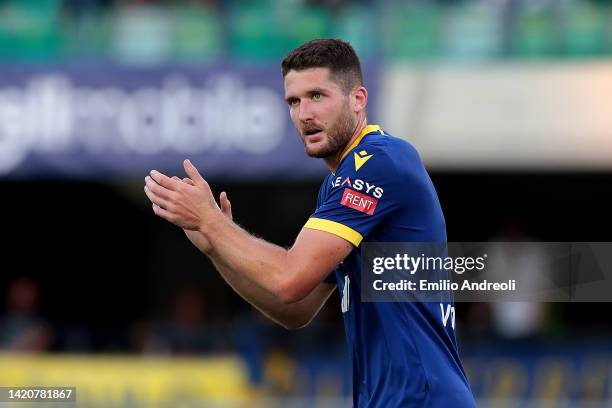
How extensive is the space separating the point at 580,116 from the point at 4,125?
6134 millimetres

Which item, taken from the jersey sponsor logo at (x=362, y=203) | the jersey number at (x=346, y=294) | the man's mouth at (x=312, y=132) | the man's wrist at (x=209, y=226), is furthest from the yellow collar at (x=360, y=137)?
the man's wrist at (x=209, y=226)

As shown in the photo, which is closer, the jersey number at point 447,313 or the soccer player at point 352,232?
the soccer player at point 352,232

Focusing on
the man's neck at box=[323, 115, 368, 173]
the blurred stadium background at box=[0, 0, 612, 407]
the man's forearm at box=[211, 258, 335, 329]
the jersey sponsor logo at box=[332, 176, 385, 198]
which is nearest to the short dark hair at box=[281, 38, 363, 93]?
the man's neck at box=[323, 115, 368, 173]

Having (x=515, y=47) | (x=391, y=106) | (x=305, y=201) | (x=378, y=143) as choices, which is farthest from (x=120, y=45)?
(x=378, y=143)

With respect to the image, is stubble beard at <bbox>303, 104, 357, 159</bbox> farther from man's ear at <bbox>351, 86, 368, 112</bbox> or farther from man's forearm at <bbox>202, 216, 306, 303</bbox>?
man's forearm at <bbox>202, 216, 306, 303</bbox>

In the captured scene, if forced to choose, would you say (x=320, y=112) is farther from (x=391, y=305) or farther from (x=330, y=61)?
(x=391, y=305)

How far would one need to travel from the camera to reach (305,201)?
679 inches

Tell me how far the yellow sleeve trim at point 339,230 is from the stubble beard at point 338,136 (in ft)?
0.94

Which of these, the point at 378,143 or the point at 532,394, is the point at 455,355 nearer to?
the point at 378,143

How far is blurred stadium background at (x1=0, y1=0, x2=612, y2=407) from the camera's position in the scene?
11727mm

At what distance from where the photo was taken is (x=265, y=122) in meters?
11.9

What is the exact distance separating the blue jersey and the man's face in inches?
3.3

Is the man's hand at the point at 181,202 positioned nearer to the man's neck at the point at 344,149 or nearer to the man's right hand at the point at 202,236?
the man's right hand at the point at 202,236

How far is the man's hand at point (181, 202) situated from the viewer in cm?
367
